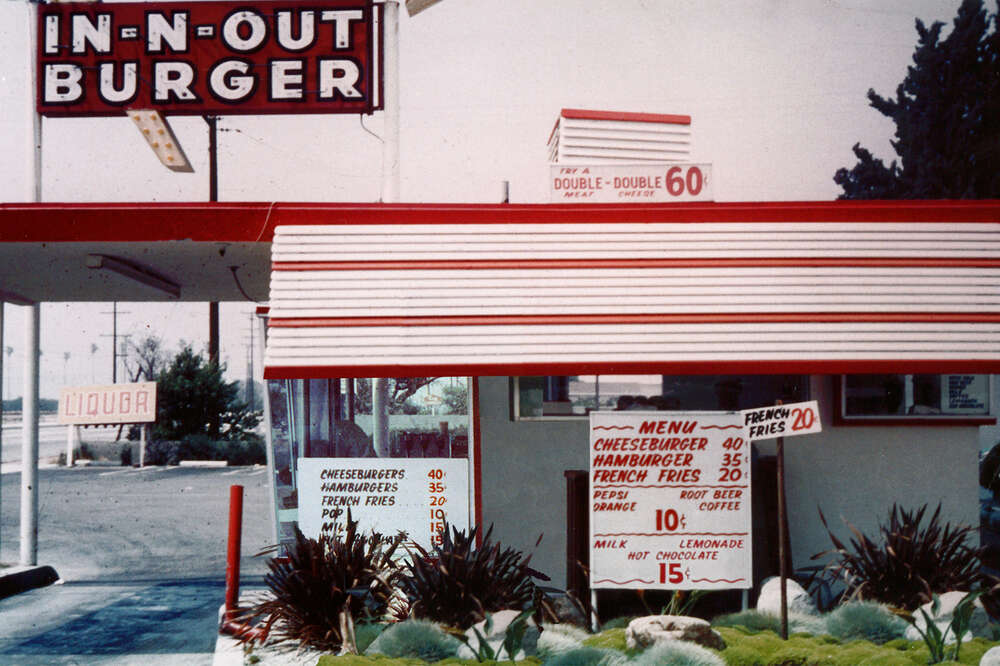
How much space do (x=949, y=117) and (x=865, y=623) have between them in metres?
25.1

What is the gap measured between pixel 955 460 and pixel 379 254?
218 inches

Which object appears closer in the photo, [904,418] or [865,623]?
[865,623]

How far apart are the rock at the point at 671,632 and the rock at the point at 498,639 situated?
2.53 feet

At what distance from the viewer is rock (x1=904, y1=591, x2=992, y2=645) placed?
645cm

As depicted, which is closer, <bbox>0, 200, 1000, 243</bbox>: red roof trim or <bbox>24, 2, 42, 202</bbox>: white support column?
<bbox>0, 200, 1000, 243</bbox>: red roof trim

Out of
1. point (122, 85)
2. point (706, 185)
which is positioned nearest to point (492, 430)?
point (706, 185)

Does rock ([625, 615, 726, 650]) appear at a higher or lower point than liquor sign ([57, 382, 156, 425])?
lower

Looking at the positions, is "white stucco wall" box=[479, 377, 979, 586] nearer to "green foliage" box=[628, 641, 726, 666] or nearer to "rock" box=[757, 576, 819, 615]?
"rock" box=[757, 576, 819, 615]

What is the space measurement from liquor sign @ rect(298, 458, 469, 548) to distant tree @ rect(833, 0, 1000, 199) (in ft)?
77.1

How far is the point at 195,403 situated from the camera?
3347 cm

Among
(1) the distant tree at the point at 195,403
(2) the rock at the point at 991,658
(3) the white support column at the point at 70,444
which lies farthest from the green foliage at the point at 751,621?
(3) the white support column at the point at 70,444

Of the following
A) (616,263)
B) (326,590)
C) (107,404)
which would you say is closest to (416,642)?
(326,590)

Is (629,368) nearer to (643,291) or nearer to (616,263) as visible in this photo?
(643,291)

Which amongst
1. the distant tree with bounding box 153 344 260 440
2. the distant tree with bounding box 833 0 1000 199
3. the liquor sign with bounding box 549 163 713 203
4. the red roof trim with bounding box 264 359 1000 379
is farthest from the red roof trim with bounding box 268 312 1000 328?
the distant tree with bounding box 153 344 260 440
